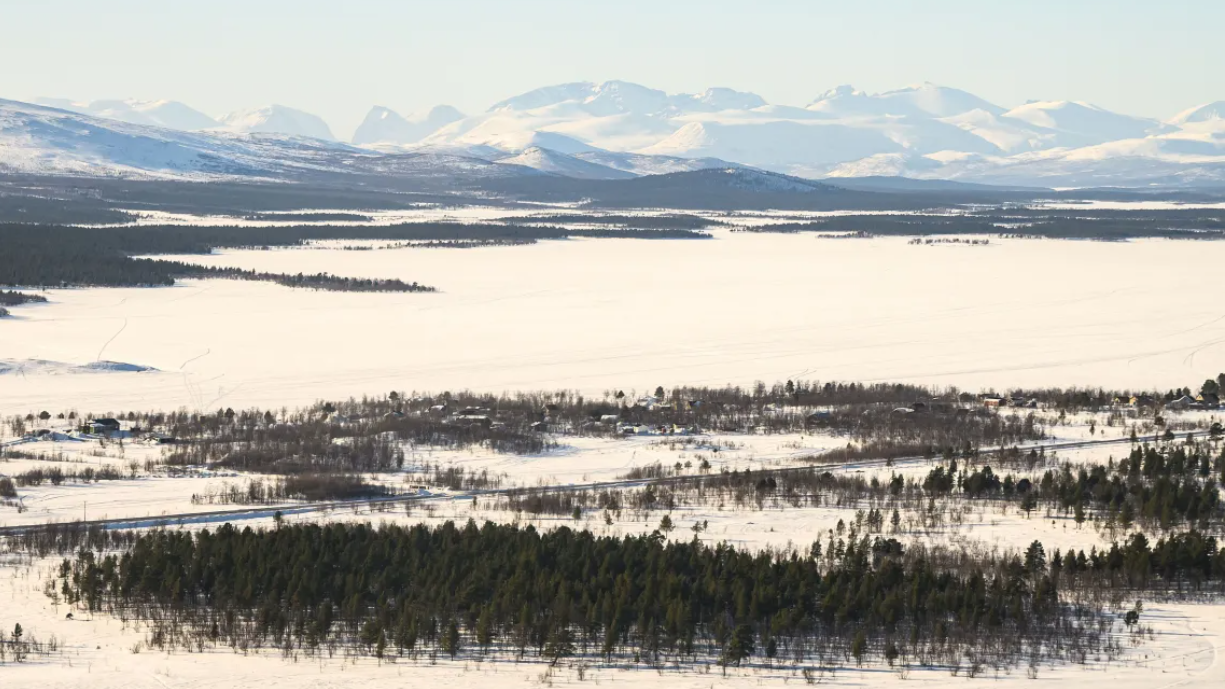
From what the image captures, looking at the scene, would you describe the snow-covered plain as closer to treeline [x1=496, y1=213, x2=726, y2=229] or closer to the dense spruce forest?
the dense spruce forest

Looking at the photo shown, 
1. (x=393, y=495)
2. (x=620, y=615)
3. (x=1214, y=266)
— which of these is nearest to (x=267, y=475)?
(x=393, y=495)

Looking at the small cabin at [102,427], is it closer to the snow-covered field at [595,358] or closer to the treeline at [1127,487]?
the snow-covered field at [595,358]

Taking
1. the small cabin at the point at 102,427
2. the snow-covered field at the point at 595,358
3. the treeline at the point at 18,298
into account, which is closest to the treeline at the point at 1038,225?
the snow-covered field at the point at 595,358

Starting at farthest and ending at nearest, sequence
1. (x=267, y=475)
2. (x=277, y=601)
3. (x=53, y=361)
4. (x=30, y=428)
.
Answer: (x=53, y=361) → (x=30, y=428) → (x=267, y=475) → (x=277, y=601)

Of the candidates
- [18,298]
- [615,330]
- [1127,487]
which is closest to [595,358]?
[615,330]

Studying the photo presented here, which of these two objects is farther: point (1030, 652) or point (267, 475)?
point (267, 475)

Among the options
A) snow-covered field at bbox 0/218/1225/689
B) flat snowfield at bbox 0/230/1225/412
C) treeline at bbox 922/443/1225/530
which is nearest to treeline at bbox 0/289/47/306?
flat snowfield at bbox 0/230/1225/412

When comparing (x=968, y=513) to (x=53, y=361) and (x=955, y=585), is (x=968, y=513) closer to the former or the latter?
(x=955, y=585)
